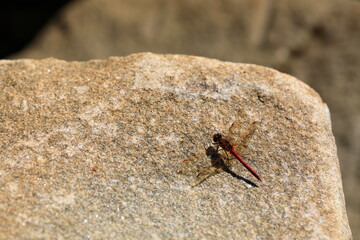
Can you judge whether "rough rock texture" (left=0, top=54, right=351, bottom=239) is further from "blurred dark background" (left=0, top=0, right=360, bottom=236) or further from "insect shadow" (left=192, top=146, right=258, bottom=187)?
"blurred dark background" (left=0, top=0, right=360, bottom=236)

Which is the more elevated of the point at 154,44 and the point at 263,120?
the point at 263,120

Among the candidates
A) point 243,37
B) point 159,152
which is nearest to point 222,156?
point 159,152

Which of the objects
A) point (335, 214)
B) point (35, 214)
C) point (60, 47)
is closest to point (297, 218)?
point (335, 214)

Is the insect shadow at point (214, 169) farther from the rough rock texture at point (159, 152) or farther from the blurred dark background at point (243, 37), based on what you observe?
the blurred dark background at point (243, 37)

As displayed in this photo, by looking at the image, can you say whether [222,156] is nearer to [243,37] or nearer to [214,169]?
[214,169]

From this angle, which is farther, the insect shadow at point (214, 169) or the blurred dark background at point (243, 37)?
the blurred dark background at point (243, 37)

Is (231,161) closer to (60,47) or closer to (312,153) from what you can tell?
(312,153)

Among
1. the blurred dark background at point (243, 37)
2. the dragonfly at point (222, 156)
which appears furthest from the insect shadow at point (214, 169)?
the blurred dark background at point (243, 37)
